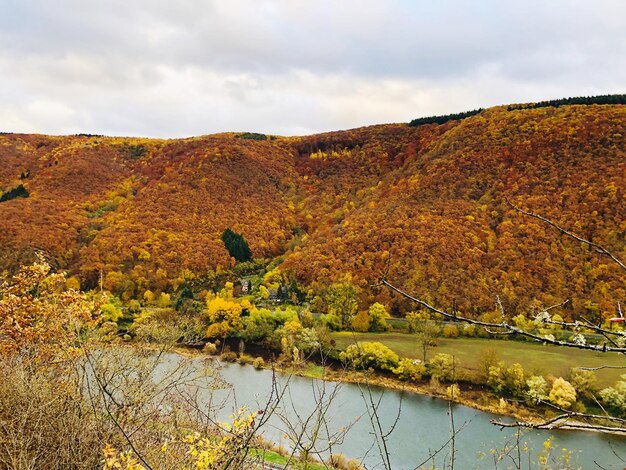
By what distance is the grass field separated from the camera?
26.3 m

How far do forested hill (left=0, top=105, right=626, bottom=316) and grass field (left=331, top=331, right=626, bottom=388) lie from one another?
10.7ft

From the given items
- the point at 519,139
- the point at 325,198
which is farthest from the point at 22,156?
the point at 519,139

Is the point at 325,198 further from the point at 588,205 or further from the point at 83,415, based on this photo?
the point at 83,415

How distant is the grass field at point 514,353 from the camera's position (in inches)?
1037

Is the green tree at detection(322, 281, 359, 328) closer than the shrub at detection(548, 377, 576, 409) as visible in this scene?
No

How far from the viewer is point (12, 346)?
9.29m

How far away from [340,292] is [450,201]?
17272mm

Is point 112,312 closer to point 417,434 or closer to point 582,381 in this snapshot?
point 417,434

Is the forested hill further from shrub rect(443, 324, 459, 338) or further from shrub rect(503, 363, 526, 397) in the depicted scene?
shrub rect(503, 363, 526, 397)

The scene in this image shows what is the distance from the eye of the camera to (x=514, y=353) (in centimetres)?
2906

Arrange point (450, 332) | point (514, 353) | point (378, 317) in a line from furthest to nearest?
point (378, 317)
point (450, 332)
point (514, 353)

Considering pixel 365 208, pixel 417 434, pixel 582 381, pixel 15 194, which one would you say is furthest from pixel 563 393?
pixel 15 194

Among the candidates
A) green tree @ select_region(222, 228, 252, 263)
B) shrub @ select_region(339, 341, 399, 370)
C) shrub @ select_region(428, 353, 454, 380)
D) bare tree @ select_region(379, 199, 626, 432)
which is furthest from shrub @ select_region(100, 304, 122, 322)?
bare tree @ select_region(379, 199, 626, 432)

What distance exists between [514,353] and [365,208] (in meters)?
27.9
